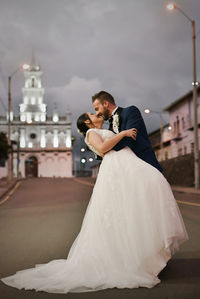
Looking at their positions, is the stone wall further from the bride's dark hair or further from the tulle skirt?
the tulle skirt

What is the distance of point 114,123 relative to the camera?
4523 mm

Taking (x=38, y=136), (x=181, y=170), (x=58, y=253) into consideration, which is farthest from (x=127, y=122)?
(x=38, y=136)

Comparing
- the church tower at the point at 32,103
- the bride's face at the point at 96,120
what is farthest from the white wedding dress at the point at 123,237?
the church tower at the point at 32,103

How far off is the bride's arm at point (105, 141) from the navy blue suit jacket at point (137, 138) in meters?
0.13

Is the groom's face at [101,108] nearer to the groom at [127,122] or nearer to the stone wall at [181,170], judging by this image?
the groom at [127,122]

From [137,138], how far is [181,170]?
1113 inches

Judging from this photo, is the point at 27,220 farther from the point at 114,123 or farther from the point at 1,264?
the point at 114,123

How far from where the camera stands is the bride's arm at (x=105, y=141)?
13.6 ft

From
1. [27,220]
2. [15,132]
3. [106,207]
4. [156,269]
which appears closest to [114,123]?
[106,207]

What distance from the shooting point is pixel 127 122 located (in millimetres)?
4320

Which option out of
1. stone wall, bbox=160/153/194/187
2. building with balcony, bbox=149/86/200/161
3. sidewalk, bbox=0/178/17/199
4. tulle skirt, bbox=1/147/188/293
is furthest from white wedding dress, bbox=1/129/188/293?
building with balcony, bbox=149/86/200/161

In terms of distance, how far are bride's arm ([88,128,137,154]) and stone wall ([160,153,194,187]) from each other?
25.5 m

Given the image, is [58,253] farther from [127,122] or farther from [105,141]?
[127,122]

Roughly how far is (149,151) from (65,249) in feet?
8.03
